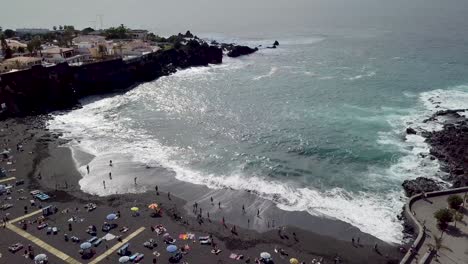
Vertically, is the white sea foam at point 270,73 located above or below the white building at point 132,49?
below

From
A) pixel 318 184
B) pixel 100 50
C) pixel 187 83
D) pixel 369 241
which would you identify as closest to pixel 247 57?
pixel 187 83

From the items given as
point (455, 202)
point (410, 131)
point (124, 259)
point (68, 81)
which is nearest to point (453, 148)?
point (410, 131)

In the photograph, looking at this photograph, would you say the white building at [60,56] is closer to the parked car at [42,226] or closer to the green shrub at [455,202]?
the parked car at [42,226]

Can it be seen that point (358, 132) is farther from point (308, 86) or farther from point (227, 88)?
point (227, 88)

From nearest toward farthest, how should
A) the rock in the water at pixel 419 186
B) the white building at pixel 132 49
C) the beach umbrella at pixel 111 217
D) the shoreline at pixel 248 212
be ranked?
the shoreline at pixel 248 212 < the beach umbrella at pixel 111 217 < the rock in the water at pixel 419 186 < the white building at pixel 132 49

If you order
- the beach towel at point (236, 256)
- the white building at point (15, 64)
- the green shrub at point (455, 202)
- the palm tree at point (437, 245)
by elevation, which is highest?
the white building at point (15, 64)

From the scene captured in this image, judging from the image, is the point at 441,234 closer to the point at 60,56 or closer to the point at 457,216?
the point at 457,216

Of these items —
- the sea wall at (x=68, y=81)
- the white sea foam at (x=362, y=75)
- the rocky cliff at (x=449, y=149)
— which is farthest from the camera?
the white sea foam at (x=362, y=75)

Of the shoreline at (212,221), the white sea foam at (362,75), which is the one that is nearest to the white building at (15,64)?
the shoreline at (212,221)
